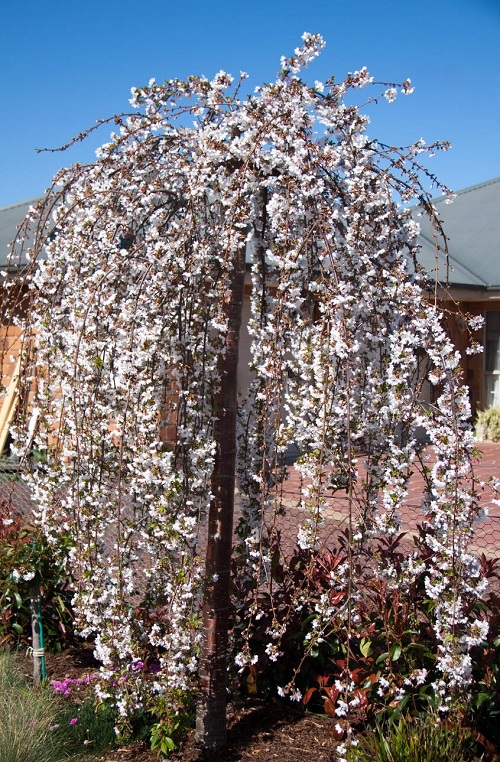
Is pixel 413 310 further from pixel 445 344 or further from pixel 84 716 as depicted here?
pixel 84 716

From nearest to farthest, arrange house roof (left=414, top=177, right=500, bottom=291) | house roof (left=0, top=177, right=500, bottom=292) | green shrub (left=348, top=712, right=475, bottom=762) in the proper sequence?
green shrub (left=348, top=712, right=475, bottom=762) → house roof (left=0, top=177, right=500, bottom=292) → house roof (left=414, top=177, right=500, bottom=291)

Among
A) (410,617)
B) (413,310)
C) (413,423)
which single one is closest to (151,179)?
(413,310)

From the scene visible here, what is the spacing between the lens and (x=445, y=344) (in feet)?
8.39

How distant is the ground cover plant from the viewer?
2580mm

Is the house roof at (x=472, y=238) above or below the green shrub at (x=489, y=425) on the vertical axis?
above

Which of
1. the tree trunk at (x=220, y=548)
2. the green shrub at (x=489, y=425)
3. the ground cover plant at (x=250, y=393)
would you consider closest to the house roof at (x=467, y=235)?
the green shrub at (x=489, y=425)

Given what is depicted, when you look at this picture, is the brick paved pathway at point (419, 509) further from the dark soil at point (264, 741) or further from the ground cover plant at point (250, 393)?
the ground cover plant at point (250, 393)

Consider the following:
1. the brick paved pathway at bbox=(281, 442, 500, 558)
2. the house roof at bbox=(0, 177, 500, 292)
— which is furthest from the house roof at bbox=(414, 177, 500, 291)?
the brick paved pathway at bbox=(281, 442, 500, 558)

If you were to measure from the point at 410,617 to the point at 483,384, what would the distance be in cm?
1068

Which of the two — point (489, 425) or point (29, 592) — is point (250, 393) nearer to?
Result: point (29, 592)

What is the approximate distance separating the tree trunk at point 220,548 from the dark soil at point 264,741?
0.07 m

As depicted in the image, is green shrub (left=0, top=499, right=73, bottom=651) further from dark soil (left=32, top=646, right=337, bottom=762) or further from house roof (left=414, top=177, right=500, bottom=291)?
house roof (left=414, top=177, right=500, bottom=291)

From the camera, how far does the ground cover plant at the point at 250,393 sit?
8.46ft

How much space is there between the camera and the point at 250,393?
3.11 meters
